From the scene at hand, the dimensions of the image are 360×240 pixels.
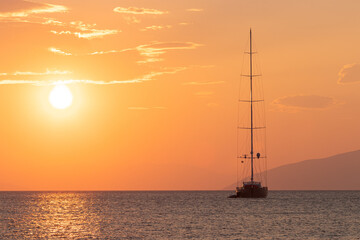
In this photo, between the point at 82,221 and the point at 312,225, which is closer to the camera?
the point at 312,225

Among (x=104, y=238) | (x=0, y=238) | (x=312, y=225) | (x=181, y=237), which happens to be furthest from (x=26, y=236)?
(x=312, y=225)

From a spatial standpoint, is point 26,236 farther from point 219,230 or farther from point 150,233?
point 219,230

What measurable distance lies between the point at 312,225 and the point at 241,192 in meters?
80.5

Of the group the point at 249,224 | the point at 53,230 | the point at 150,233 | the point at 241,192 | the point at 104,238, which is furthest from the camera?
the point at 241,192

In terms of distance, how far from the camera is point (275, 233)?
291 ft

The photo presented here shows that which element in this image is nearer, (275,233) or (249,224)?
(275,233)

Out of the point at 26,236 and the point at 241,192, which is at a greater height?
the point at 241,192

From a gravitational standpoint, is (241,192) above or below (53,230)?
above

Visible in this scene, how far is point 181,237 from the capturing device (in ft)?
275

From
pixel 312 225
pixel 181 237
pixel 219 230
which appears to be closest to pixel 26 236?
pixel 181 237

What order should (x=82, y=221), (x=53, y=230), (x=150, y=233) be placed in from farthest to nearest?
(x=82, y=221) → (x=53, y=230) → (x=150, y=233)

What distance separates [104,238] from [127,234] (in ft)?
17.0

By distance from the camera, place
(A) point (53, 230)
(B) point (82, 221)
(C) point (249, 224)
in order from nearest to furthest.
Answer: (A) point (53, 230) → (C) point (249, 224) → (B) point (82, 221)

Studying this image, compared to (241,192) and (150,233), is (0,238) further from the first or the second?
(241,192)
